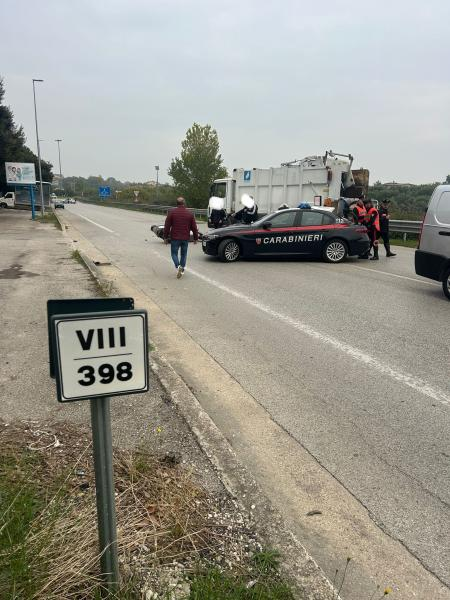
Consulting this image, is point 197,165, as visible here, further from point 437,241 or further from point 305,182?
point 437,241

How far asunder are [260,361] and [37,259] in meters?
9.52

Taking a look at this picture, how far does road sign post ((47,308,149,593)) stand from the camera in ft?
5.28

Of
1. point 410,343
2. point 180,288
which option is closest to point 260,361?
point 410,343

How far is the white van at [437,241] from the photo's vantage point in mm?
8211

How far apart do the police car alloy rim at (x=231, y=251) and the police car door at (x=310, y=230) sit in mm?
1717

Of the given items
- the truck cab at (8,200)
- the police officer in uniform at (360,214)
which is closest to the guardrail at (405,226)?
the police officer in uniform at (360,214)

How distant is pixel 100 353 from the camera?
167 centimetres

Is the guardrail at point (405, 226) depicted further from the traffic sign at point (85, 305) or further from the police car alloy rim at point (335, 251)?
the traffic sign at point (85, 305)

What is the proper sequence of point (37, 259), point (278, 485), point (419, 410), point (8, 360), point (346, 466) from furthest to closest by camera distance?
1. point (37, 259)
2. point (8, 360)
3. point (419, 410)
4. point (346, 466)
5. point (278, 485)

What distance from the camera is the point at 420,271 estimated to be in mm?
8766

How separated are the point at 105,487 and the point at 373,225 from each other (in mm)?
13066

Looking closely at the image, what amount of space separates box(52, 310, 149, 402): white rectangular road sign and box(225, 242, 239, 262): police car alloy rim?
11.0 m

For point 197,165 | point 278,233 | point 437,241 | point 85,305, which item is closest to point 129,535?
point 85,305

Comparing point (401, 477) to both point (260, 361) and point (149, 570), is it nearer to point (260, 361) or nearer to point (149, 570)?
point (149, 570)
